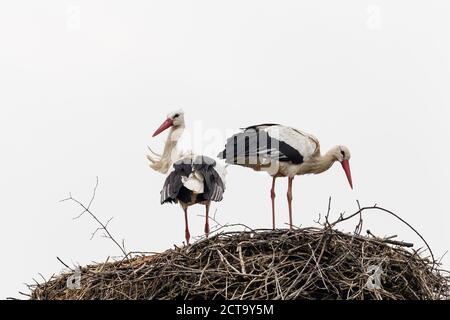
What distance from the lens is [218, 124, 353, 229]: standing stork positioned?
877cm

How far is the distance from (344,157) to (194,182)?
1302mm

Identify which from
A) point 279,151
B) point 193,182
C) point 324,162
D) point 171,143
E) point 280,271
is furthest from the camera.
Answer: point 171,143

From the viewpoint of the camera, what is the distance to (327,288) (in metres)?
6.30

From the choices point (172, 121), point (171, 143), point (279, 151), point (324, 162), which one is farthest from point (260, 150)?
point (172, 121)

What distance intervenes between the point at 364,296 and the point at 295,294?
441 millimetres

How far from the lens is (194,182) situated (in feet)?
27.6

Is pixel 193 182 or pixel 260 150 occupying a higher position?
pixel 260 150

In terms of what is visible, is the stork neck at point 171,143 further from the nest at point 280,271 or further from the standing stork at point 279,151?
the nest at point 280,271

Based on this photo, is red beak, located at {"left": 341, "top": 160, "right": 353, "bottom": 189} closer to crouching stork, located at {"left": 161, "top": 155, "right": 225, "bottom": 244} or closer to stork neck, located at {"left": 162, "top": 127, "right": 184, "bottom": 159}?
crouching stork, located at {"left": 161, "top": 155, "right": 225, "bottom": 244}

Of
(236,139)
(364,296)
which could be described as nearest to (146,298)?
(364,296)

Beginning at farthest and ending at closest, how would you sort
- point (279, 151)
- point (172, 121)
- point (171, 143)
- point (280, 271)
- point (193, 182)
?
point (172, 121), point (171, 143), point (279, 151), point (193, 182), point (280, 271)

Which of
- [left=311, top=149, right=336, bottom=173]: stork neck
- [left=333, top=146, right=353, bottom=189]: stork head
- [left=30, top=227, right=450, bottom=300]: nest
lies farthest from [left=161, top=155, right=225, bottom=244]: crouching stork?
[left=30, top=227, right=450, bottom=300]: nest

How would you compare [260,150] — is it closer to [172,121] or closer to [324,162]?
[324,162]

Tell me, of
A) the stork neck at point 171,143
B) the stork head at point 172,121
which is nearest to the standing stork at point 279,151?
the stork neck at point 171,143
